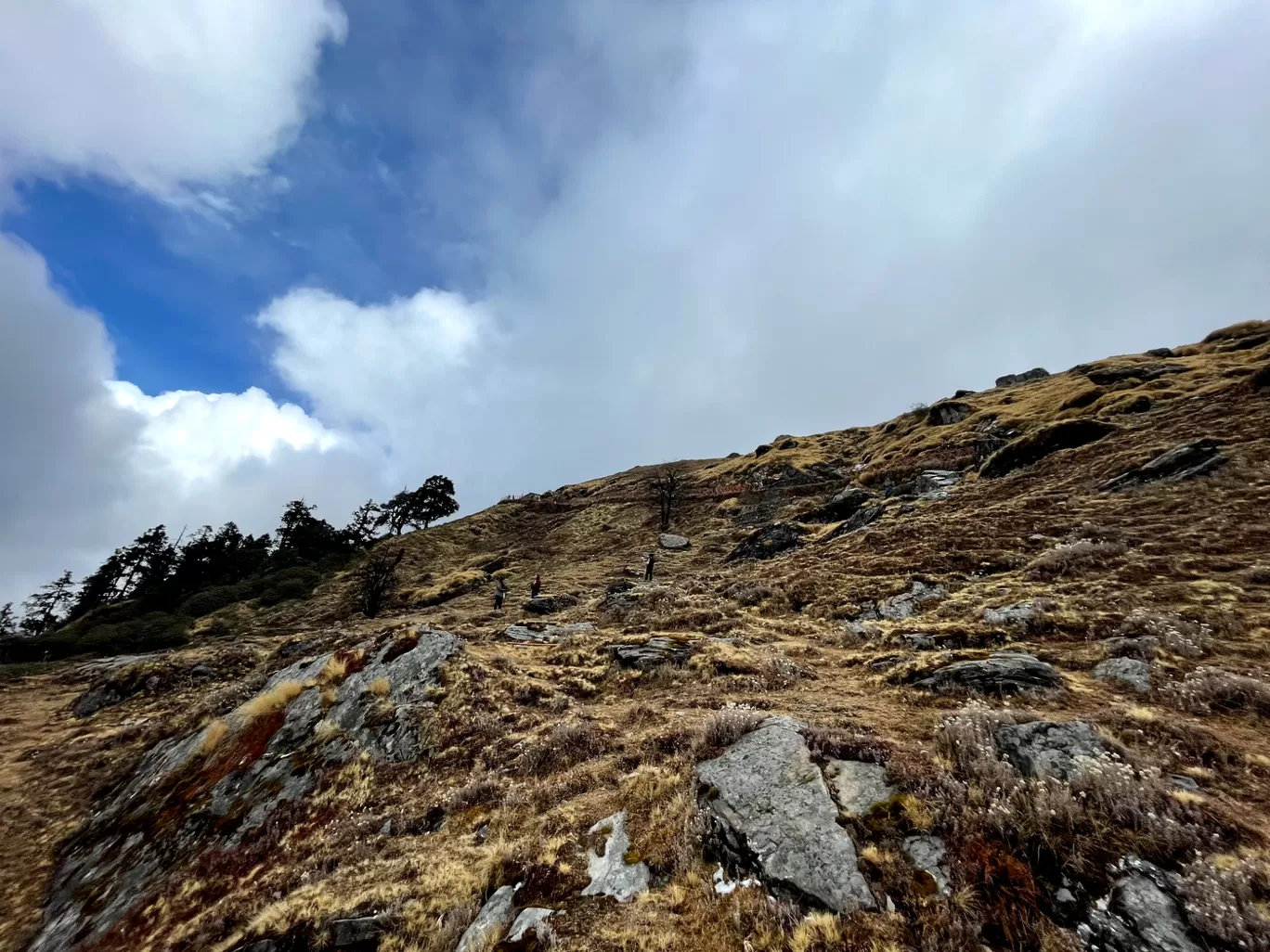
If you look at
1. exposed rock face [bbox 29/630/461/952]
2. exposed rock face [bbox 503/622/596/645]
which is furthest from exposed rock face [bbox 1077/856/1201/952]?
exposed rock face [bbox 503/622/596/645]

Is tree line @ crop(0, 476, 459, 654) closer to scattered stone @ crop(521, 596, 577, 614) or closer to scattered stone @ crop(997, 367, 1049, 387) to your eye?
scattered stone @ crop(521, 596, 577, 614)

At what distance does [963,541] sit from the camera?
1052 inches

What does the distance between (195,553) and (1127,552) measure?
91392 millimetres

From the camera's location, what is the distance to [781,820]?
8023mm

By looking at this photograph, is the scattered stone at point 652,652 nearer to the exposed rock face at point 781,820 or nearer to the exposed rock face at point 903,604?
the exposed rock face at point 903,604

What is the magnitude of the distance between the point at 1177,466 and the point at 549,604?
118 ft

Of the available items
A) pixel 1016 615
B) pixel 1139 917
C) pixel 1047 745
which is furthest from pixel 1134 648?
pixel 1139 917

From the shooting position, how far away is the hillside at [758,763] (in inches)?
255

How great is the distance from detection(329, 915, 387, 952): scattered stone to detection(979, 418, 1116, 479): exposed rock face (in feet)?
147

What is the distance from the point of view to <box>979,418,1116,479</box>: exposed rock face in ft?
127

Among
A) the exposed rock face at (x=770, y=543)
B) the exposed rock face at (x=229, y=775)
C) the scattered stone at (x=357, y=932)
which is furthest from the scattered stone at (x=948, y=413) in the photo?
the scattered stone at (x=357, y=932)

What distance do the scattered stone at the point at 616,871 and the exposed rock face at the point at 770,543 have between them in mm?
31867

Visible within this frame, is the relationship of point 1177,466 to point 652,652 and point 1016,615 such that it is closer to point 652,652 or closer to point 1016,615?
point 1016,615

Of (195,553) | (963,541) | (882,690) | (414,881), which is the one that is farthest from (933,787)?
(195,553)
